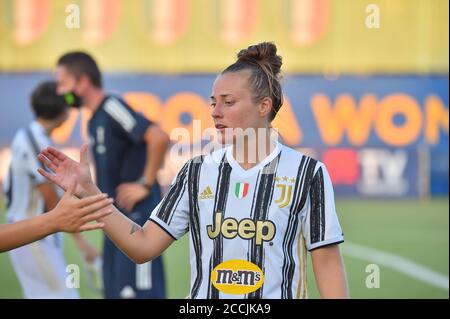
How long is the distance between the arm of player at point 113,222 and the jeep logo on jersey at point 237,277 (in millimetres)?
332

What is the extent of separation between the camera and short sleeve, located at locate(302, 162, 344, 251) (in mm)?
3754

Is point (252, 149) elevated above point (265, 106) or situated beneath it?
situated beneath

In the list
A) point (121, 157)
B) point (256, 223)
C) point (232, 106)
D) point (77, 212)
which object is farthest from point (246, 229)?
point (121, 157)

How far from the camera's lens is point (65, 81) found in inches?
290

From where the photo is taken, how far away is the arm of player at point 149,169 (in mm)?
6988

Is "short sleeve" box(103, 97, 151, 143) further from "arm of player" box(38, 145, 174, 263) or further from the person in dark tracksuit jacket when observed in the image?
"arm of player" box(38, 145, 174, 263)

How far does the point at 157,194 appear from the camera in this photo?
23.8 ft

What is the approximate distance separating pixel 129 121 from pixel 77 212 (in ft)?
11.6

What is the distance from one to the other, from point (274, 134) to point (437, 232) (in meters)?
10.4

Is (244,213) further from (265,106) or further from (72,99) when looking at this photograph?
(72,99)

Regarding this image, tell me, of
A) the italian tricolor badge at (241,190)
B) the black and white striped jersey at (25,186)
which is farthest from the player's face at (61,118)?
the italian tricolor badge at (241,190)

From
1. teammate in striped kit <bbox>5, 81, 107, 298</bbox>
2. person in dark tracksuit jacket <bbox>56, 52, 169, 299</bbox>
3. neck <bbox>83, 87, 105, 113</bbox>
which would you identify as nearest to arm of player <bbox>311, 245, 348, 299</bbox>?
teammate in striped kit <bbox>5, 81, 107, 298</bbox>
